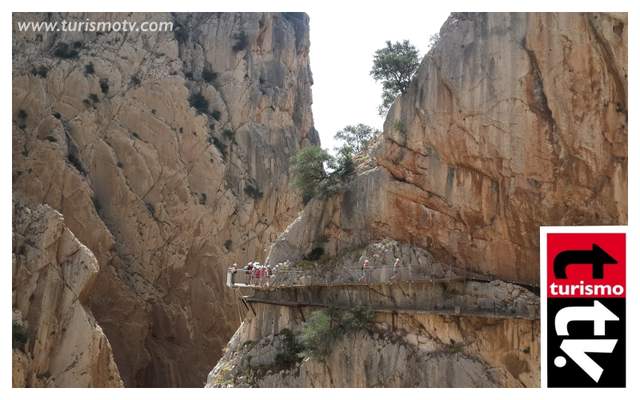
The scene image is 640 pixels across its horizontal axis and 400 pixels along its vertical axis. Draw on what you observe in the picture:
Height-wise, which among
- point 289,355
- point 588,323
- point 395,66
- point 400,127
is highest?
point 395,66

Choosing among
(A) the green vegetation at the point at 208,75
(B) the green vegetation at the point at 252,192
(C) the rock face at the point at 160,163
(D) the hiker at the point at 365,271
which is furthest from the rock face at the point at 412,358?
(A) the green vegetation at the point at 208,75

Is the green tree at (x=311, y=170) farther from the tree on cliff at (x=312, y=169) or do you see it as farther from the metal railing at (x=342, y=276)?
the metal railing at (x=342, y=276)

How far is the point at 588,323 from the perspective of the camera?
802 inches

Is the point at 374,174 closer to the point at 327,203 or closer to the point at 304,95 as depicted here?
the point at 327,203

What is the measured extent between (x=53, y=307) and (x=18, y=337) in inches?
113

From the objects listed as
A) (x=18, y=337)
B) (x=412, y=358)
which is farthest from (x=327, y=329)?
(x=18, y=337)

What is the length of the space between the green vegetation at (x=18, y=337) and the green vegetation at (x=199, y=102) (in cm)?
2928

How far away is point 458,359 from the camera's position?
29.4 meters

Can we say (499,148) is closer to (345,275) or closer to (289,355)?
(345,275)

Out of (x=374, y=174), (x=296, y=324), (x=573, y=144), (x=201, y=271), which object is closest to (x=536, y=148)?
(x=573, y=144)

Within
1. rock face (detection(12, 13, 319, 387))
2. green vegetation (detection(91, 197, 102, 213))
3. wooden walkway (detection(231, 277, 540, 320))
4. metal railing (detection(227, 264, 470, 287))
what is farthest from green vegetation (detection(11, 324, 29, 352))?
green vegetation (detection(91, 197, 102, 213))

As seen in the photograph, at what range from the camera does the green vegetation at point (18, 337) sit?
107 feet

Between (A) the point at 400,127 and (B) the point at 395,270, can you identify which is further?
(A) the point at 400,127

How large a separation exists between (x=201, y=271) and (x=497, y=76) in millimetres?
33853
